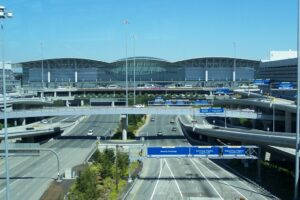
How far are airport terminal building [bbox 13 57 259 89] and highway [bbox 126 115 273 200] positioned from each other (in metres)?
106

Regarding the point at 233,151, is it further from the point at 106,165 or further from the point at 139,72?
the point at 139,72

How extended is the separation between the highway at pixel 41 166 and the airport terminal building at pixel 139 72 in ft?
274

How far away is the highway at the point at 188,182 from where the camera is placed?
29.9 metres

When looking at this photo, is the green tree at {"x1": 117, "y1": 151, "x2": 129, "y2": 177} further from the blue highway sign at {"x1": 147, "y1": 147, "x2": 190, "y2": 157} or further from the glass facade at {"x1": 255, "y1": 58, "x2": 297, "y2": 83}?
the glass facade at {"x1": 255, "y1": 58, "x2": 297, "y2": 83}

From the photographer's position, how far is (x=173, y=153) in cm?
3438

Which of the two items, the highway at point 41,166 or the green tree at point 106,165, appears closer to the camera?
the highway at point 41,166

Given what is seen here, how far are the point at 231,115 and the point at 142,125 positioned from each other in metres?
22.0

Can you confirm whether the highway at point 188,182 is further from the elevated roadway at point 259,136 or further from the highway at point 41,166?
the highway at point 41,166

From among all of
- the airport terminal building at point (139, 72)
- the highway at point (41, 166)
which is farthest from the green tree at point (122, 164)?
the airport terminal building at point (139, 72)

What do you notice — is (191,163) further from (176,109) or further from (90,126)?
(90,126)

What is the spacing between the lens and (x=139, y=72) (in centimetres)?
15875

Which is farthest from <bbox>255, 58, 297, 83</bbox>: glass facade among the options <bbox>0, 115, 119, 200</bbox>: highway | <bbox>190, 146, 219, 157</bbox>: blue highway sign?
<bbox>190, 146, 219, 157</bbox>: blue highway sign

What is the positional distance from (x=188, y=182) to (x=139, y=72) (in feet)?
412

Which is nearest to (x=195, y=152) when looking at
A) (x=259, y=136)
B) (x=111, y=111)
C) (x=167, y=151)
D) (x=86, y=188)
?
(x=167, y=151)
